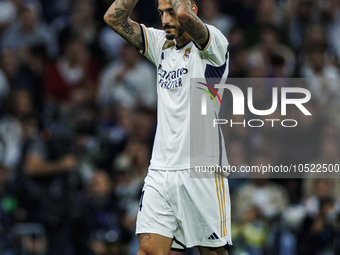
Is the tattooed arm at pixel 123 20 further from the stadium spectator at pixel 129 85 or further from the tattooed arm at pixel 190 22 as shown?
the stadium spectator at pixel 129 85

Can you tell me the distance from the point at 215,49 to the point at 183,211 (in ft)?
4.79

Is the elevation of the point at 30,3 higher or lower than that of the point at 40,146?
higher

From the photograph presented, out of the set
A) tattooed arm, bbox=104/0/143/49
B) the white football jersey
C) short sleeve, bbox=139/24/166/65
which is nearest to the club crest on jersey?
the white football jersey

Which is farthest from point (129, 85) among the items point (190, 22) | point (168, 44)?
point (190, 22)

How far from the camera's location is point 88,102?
9812 millimetres

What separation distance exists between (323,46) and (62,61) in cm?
518

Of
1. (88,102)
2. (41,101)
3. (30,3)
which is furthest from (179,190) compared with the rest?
(30,3)

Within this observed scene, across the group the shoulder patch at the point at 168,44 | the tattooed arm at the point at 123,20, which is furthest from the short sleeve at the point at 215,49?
the tattooed arm at the point at 123,20

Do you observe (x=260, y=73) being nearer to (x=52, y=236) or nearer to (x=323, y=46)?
(x=323, y=46)

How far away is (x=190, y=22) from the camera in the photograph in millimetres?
4441

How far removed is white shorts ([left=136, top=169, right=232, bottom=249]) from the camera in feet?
15.4

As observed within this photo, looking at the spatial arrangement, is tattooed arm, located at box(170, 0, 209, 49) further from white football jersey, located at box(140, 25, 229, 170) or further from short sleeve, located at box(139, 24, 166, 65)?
short sleeve, located at box(139, 24, 166, 65)

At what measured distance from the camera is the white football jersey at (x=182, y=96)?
473 cm

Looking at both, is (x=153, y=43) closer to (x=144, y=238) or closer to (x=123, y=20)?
(x=123, y=20)
